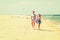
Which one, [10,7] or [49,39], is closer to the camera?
[49,39]

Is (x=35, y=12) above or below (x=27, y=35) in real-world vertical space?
above

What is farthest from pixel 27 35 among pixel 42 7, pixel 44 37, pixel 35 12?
pixel 42 7

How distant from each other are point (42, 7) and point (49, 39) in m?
1.80

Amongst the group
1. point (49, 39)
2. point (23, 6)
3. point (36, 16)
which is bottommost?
point (49, 39)

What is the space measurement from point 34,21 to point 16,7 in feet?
2.46

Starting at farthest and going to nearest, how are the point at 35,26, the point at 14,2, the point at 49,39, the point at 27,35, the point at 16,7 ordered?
1. the point at 35,26
2. the point at 16,7
3. the point at 14,2
4. the point at 27,35
5. the point at 49,39

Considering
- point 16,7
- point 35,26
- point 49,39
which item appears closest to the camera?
point 49,39

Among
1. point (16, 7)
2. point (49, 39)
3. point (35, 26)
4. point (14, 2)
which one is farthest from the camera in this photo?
point (35, 26)

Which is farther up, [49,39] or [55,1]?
[55,1]

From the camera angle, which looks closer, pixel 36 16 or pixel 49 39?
pixel 49 39

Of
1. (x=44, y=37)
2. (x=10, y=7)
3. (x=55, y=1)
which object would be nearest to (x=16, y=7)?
(x=10, y=7)

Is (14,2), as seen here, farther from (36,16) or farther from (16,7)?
(36,16)

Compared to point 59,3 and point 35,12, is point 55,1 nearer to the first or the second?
point 59,3

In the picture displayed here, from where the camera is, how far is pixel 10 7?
555 centimetres
